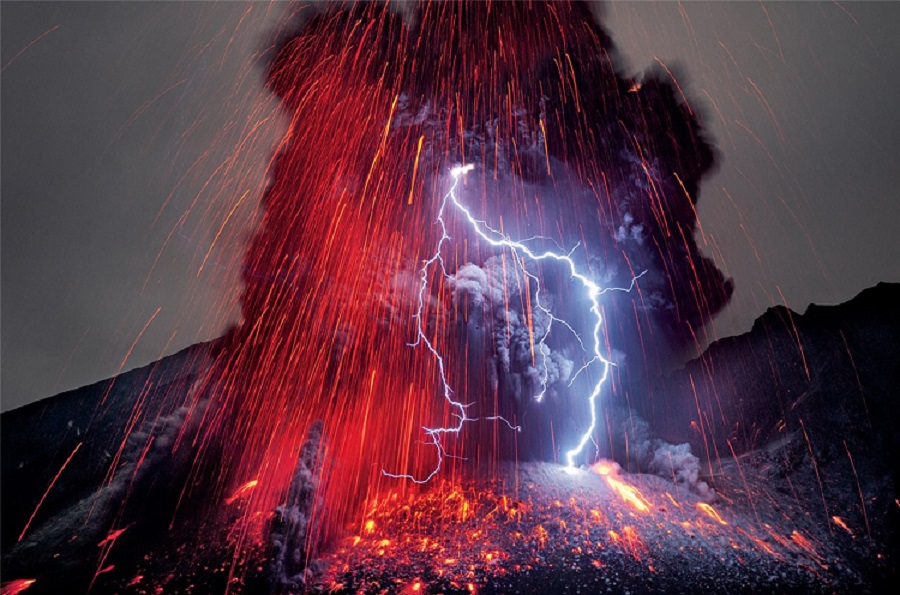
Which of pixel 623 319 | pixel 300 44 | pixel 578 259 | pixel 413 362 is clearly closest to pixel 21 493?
pixel 413 362

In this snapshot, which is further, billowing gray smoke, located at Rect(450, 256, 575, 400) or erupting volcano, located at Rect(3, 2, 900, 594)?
billowing gray smoke, located at Rect(450, 256, 575, 400)

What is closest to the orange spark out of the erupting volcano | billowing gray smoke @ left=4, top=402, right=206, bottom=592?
the erupting volcano

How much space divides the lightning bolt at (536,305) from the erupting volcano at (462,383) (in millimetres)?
113

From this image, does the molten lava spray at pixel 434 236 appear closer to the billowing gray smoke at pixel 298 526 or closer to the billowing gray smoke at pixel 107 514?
the billowing gray smoke at pixel 107 514

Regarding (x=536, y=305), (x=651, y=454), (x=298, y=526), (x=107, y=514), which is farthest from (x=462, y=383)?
(x=107, y=514)

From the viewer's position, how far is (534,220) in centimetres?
1670

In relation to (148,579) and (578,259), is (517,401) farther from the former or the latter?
(148,579)

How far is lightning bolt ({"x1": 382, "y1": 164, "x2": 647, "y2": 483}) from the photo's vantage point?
14.6 meters

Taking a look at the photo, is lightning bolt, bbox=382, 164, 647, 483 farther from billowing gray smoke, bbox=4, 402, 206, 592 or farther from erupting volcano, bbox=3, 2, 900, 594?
billowing gray smoke, bbox=4, 402, 206, 592

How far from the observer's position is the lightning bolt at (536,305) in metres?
14.6

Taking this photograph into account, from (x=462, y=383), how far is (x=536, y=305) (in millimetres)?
4821

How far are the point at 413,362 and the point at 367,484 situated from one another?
4.62 m

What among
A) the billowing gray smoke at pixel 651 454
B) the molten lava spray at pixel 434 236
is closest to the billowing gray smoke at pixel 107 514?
the molten lava spray at pixel 434 236

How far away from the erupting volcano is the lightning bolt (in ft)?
0.37
